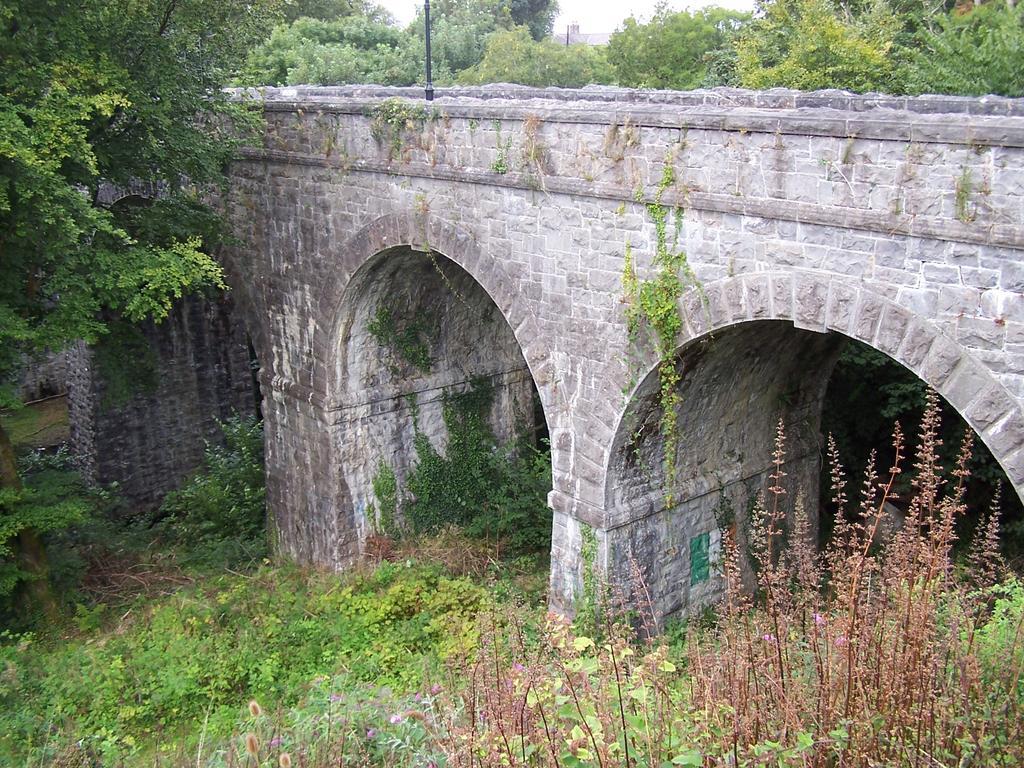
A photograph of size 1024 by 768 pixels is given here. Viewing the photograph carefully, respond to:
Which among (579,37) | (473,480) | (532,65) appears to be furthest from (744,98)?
(579,37)

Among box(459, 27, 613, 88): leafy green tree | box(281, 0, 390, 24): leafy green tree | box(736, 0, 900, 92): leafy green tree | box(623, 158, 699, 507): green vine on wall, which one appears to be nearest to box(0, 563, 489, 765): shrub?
box(623, 158, 699, 507): green vine on wall

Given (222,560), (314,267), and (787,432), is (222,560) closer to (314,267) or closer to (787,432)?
(314,267)

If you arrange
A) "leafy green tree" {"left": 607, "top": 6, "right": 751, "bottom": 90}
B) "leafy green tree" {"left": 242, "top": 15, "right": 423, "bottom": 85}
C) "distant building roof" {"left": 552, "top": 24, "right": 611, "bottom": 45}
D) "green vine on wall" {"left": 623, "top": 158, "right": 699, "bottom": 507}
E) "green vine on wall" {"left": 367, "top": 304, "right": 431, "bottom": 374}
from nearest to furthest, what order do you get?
"green vine on wall" {"left": 623, "top": 158, "right": 699, "bottom": 507} → "green vine on wall" {"left": 367, "top": 304, "right": 431, "bottom": 374} → "leafy green tree" {"left": 607, "top": 6, "right": 751, "bottom": 90} → "leafy green tree" {"left": 242, "top": 15, "right": 423, "bottom": 85} → "distant building roof" {"left": 552, "top": 24, "right": 611, "bottom": 45}

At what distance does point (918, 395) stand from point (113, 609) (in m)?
10.3

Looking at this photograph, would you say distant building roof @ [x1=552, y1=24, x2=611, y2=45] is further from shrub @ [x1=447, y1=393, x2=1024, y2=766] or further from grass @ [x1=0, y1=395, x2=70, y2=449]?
shrub @ [x1=447, y1=393, x2=1024, y2=766]

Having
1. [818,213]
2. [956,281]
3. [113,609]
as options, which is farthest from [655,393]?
[113,609]

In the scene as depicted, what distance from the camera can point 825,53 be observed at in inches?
559

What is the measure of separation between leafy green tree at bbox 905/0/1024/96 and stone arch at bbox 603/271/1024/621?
4270 mm

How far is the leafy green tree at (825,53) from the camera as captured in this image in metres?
13.9

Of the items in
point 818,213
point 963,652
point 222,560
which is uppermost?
point 818,213

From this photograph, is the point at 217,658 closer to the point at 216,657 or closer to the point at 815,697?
the point at 216,657

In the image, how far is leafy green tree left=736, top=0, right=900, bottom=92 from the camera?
13.9m

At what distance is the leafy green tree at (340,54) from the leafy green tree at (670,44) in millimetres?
6193

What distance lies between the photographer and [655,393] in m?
7.86
